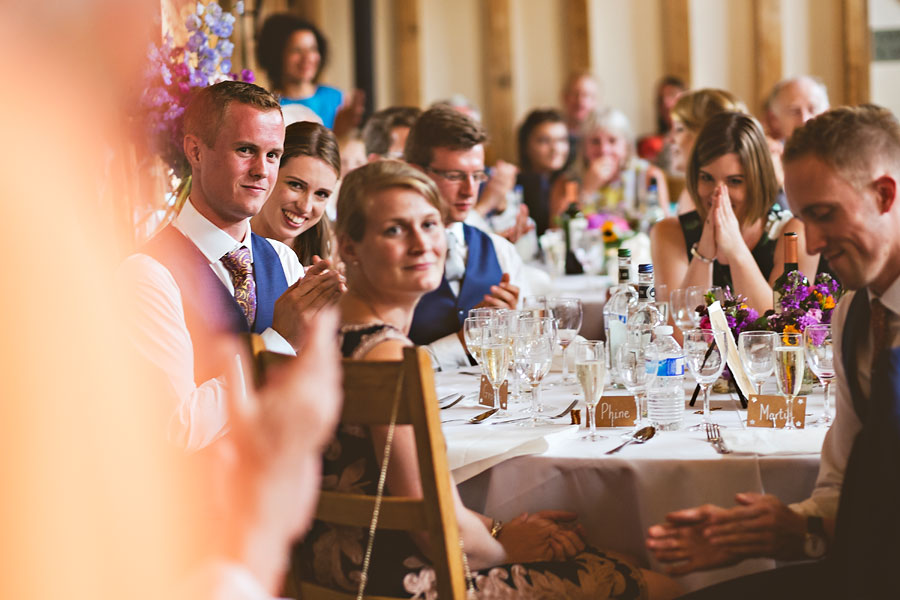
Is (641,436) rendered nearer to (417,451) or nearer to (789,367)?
(789,367)

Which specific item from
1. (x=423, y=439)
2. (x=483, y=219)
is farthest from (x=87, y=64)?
(x=483, y=219)

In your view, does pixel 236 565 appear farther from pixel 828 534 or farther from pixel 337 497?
pixel 828 534

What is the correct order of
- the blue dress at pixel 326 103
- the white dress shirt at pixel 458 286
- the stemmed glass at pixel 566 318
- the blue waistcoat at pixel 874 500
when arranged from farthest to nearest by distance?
the blue dress at pixel 326 103 → the white dress shirt at pixel 458 286 → the stemmed glass at pixel 566 318 → the blue waistcoat at pixel 874 500

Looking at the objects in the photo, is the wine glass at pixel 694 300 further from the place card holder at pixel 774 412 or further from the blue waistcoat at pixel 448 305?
the blue waistcoat at pixel 448 305

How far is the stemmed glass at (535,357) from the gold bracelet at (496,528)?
0.25 meters

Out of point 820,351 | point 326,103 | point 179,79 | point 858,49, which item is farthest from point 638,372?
point 858,49

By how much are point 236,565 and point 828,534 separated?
1.10 m

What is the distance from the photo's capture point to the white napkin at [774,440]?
1604 millimetres

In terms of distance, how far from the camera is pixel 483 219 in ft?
14.9

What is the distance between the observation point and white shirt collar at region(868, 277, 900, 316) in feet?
4.73

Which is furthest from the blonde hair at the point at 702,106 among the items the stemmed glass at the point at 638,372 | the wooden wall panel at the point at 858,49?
the wooden wall panel at the point at 858,49

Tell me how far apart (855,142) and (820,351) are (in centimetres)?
46

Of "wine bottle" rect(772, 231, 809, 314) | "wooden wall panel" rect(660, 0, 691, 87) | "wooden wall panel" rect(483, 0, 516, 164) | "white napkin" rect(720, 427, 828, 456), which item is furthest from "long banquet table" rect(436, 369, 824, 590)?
"wooden wall panel" rect(660, 0, 691, 87)

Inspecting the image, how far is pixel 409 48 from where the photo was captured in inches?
301
